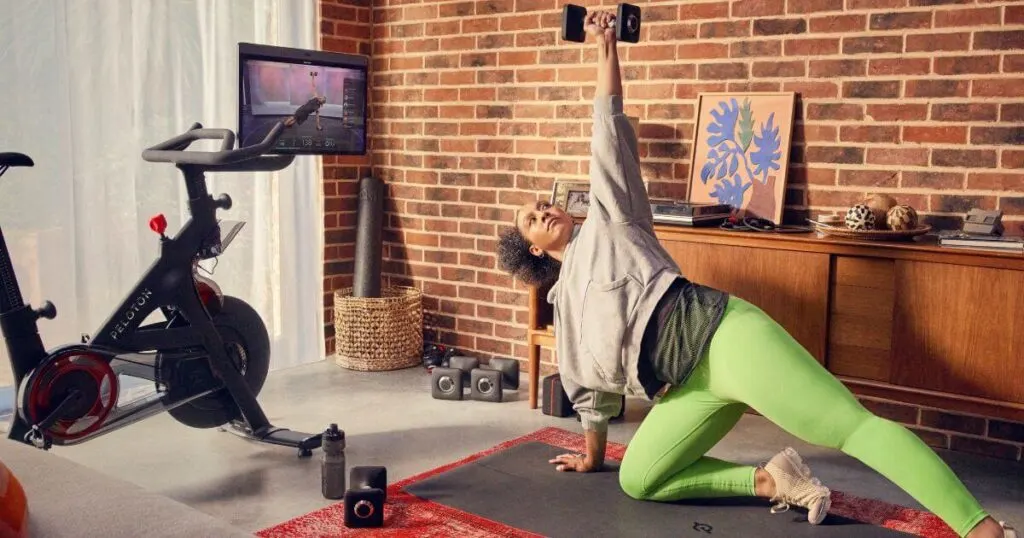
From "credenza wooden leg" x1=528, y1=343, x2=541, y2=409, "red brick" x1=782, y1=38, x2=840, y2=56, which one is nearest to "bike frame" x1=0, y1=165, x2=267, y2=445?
"credenza wooden leg" x1=528, y1=343, x2=541, y2=409

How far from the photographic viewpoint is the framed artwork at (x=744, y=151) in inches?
143

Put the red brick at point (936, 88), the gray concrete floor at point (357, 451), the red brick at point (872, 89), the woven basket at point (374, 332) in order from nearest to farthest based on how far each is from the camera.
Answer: the gray concrete floor at point (357, 451) < the red brick at point (936, 88) < the red brick at point (872, 89) < the woven basket at point (374, 332)

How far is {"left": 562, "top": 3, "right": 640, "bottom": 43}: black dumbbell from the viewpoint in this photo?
2.74 metres

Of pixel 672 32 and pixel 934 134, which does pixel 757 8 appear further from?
pixel 934 134

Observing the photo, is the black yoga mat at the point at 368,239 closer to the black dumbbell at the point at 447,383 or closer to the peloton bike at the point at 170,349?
the black dumbbell at the point at 447,383

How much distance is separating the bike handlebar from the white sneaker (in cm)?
178

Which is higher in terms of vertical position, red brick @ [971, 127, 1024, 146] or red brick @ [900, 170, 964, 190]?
red brick @ [971, 127, 1024, 146]

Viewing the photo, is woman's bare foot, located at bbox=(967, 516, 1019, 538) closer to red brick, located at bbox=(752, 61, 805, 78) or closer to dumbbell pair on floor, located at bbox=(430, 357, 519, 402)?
red brick, located at bbox=(752, 61, 805, 78)

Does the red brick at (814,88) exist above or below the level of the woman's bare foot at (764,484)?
above

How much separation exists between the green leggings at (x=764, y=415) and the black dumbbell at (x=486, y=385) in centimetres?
115

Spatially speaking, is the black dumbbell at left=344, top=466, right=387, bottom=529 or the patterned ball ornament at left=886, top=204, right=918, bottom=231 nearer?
the black dumbbell at left=344, top=466, right=387, bottom=529

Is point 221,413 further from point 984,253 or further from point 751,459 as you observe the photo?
point 984,253

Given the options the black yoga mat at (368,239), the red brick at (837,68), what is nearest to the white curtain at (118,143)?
the black yoga mat at (368,239)

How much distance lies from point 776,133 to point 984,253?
3.16 feet
